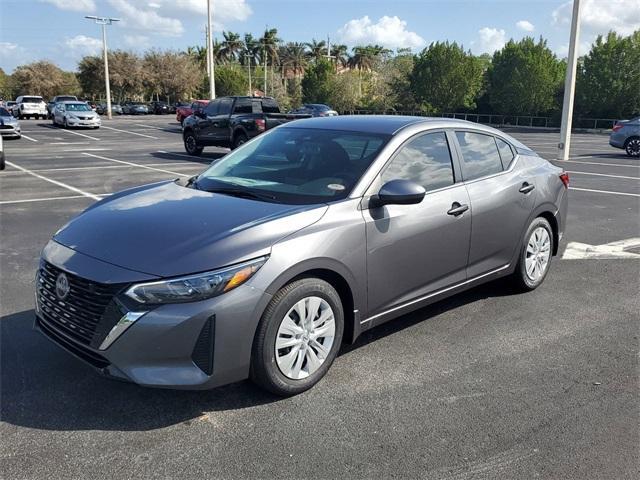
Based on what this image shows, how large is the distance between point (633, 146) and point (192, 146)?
15275mm

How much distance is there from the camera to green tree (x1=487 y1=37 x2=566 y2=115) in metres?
52.8

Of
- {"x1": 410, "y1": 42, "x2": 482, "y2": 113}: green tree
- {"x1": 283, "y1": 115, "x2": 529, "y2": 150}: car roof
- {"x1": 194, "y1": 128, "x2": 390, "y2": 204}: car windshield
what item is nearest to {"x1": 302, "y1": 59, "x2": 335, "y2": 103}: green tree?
{"x1": 410, "y1": 42, "x2": 482, "y2": 113}: green tree

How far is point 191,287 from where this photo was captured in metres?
3.02

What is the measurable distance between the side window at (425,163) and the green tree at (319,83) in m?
63.6

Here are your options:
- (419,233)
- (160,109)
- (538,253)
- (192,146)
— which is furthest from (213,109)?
(160,109)

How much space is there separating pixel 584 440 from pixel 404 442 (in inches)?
38.2

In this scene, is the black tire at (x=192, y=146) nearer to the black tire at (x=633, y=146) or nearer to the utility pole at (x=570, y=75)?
the utility pole at (x=570, y=75)

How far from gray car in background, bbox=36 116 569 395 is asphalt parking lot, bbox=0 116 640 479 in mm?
295

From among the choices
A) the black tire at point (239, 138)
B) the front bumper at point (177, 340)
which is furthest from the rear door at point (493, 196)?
the black tire at point (239, 138)

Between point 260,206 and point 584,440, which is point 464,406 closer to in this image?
point 584,440

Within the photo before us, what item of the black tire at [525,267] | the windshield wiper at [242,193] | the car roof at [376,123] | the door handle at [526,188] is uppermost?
the car roof at [376,123]

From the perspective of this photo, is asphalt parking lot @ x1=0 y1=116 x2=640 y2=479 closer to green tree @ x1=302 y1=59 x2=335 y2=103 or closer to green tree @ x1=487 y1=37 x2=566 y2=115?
green tree @ x1=487 y1=37 x2=566 y2=115

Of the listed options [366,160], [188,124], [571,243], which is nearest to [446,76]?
[188,124]

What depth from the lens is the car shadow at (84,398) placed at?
10.4 ft
